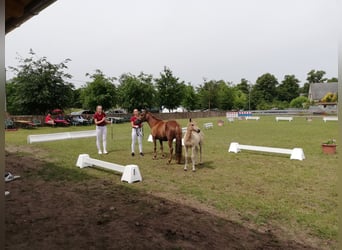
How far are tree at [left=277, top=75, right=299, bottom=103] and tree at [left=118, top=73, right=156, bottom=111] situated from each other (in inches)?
2325

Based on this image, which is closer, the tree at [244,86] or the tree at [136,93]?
the tree at [136,93]

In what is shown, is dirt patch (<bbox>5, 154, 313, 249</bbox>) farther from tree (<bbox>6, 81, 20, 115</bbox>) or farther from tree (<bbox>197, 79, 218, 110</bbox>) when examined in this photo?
tree (<bbox>197, 79, 218, 110</bbox>)

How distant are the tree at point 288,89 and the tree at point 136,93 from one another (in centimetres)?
5907

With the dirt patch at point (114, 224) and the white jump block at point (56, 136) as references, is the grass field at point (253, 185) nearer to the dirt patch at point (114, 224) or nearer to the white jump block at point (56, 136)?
the dirt patch at point (114, 224)

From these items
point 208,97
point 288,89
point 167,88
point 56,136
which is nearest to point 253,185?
point 56,136

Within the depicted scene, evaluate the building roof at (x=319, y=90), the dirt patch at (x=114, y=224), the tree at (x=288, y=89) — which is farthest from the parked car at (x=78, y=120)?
the tree at (x=288, y=89)

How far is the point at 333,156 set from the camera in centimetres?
880

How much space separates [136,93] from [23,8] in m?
32.5

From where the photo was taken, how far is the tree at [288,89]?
266 feet

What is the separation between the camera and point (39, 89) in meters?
25.2

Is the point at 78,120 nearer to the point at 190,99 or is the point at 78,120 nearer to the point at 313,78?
the point at 190,99

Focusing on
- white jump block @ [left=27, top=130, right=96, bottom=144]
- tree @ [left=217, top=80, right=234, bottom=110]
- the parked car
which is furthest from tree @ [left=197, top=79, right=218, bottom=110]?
white jump block @ [left=27, top=130, right=96, bottom=144]

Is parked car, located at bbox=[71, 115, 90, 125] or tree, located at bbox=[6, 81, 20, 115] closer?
tree, located at bbox=[6, 81, 20, 115]

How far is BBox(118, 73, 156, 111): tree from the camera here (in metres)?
34.9
